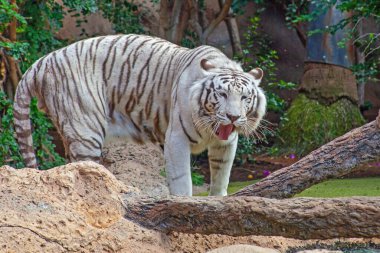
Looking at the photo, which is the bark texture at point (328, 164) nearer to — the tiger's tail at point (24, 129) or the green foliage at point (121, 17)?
the tiger's tail at point (24, 129)

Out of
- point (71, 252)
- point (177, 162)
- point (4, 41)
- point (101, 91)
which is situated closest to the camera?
point (71, 252)

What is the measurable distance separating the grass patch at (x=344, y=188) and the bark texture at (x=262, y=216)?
2788 mm

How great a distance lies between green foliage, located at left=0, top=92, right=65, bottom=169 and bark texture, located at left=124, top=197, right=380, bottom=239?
149 inches

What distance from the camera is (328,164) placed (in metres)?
5.26

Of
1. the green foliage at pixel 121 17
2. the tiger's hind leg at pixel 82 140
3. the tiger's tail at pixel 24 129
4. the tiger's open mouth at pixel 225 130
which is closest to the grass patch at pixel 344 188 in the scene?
the tiger's open mouth at pixel 225 130

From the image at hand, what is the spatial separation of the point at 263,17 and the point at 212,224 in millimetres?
9500

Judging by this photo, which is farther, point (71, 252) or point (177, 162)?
point (177, 162)

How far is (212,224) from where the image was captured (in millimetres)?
4879

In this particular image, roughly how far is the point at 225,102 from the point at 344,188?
7.76 ft

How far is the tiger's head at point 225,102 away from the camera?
6367 millimetres

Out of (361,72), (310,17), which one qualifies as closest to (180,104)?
(310,17)

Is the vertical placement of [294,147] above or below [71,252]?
below

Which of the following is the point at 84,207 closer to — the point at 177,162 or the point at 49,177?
the point at 49,177

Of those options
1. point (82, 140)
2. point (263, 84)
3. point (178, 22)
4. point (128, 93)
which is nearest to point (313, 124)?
point (263, 84)
